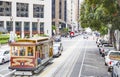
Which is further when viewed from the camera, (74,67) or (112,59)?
(74,67)

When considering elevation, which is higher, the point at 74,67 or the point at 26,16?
the point at 26,16

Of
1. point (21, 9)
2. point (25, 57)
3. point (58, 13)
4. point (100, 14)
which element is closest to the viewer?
point (25, 57)

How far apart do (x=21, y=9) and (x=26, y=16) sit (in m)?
2.34

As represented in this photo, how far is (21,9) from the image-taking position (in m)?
101

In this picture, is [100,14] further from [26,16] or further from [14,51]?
[26,16]

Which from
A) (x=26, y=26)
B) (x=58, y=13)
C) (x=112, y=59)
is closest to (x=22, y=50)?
(x=112, y=59)

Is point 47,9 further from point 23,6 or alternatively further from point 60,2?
point 60,2

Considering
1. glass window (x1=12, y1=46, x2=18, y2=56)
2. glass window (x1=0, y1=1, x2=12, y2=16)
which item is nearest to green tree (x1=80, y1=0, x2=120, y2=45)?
glass window (x1=12, y1=46, x2=18, y2=56)

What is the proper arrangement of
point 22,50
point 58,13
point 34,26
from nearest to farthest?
point 22,50 < point 34,26 < point 58,13

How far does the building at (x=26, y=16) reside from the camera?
96650mm

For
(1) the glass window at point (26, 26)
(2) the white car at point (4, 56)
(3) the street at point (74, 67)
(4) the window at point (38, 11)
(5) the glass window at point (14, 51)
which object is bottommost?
(3) the street at point (74, 67)

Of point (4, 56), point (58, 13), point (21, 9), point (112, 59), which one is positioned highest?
point (58, 13)

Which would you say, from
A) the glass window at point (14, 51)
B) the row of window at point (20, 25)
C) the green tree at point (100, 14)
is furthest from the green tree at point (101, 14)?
the row of window at point (20, 25)

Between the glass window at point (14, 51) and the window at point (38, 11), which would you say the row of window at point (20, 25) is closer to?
the window at point (38, 11)
